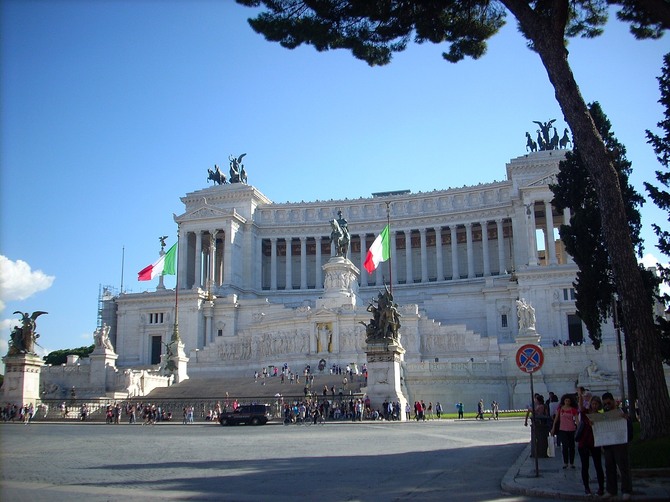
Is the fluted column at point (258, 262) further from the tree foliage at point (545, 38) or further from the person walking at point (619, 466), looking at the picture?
the person walking at point (619, 466)

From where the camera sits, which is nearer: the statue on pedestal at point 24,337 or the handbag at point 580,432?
the handbag at point 580,432

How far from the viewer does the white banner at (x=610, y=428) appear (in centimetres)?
1042

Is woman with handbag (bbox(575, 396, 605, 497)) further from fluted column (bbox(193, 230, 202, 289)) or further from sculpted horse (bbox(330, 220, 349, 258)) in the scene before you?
fluted column (bbox(193, 230, 202, 289))

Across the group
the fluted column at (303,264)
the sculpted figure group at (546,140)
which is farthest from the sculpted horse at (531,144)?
the fluted column at (303,264)

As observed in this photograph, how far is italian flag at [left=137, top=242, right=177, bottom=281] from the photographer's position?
197 feet

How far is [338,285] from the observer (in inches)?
2468

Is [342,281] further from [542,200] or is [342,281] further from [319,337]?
[542,200]

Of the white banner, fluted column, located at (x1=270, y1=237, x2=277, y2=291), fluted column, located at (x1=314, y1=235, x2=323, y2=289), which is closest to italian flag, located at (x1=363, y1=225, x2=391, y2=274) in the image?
fluted column, located at (x1=314, y1=235, x2=323, y2=289)

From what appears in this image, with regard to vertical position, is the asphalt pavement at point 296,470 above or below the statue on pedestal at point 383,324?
below

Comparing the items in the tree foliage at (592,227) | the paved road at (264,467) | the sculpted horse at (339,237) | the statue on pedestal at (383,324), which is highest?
the sculpted horse at (339,237)

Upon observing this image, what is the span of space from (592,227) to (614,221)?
14544mm

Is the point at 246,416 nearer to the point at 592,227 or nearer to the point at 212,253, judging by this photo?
the point at 592,227

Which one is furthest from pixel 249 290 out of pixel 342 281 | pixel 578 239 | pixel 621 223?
pixel 621 223

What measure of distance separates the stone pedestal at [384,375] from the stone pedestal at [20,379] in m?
20.8
